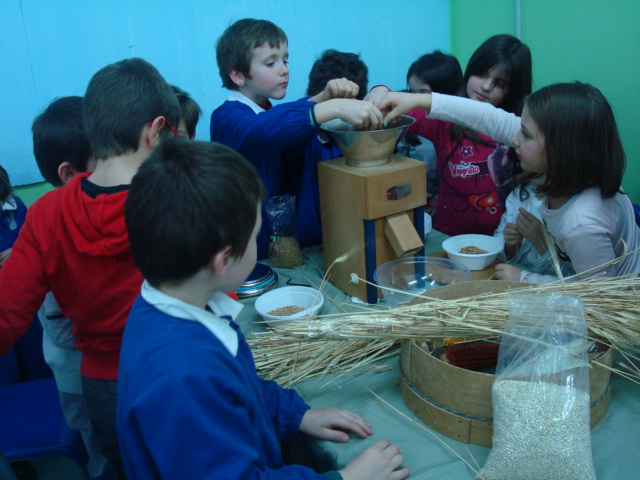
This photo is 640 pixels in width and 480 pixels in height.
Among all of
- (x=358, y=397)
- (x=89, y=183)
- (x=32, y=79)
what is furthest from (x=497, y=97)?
(x=32, y=79)

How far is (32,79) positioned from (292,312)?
1.93 m

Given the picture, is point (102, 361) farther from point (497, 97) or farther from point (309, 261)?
point (497, 97)

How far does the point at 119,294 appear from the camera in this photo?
1.18 m

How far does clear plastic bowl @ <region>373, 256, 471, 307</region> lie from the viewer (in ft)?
5.15

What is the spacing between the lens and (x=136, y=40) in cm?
265

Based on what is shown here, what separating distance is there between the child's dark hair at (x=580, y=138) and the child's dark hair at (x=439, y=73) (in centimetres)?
123

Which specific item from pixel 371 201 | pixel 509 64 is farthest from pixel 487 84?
pixel 371 201

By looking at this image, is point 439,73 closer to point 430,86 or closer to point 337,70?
point 430,86

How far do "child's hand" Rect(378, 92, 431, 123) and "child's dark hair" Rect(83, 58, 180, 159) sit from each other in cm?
76

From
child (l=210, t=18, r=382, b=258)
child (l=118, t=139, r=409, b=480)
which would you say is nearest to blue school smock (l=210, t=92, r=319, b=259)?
child (l=210, t=18, r=382, b=258)

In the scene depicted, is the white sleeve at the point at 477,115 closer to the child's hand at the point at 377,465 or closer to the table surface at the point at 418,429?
the table surface at the point at 418,429

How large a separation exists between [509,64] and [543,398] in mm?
1503

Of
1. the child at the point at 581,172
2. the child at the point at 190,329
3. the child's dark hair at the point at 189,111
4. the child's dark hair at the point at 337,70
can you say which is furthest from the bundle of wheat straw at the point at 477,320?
the child's dark hair at the point at 337,70

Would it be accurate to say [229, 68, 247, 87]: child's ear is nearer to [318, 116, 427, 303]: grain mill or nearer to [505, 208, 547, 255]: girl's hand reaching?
[318, 116, 427, 303]: grain mill
